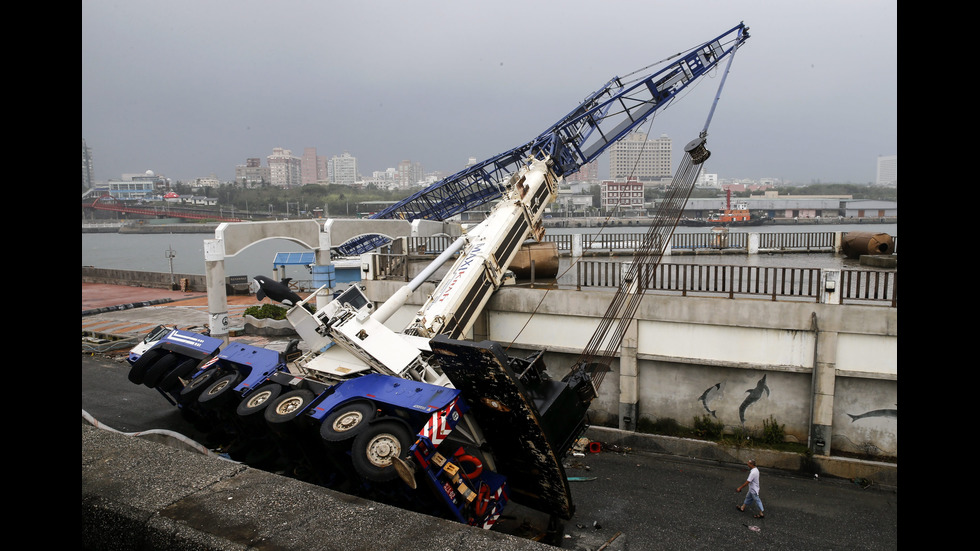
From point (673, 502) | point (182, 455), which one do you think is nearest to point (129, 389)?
point (182, 455)

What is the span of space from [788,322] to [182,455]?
11108 mm

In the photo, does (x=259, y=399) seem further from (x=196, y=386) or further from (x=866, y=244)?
(x=866, y=244)

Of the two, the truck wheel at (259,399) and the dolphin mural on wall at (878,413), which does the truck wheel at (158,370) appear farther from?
the dolphin mural on wall at (878,413)

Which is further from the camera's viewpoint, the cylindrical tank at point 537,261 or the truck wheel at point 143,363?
the cylindrical tank at point 537,261

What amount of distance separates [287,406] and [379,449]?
2.20 meters

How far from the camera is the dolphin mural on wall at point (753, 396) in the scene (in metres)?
12.1

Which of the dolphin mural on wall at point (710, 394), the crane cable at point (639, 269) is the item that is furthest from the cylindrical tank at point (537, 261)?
the dolphin mural on wall at point (710, 394)

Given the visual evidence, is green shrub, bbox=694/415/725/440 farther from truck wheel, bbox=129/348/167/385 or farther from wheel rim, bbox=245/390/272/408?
truck wheel, bbox=129/348/167/385

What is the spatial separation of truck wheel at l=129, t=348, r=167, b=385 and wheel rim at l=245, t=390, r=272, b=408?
153 inches

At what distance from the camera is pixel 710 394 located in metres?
12.4

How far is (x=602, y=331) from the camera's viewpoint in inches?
505

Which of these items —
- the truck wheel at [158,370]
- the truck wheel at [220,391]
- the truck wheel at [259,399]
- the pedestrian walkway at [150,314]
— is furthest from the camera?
the pedestrian walkway at [150,314]

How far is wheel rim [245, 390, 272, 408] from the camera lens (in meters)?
9.29

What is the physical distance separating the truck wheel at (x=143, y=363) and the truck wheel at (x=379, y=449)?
681cm
